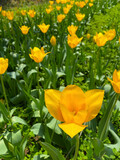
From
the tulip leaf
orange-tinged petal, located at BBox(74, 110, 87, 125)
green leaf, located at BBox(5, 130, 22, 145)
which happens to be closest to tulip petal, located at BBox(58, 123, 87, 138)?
orange-tinged petal, located at BBox(74, 110, 87, 125)

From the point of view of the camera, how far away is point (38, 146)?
5.37ft

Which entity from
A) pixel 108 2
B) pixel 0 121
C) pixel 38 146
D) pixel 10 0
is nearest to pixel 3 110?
pixel 0 121

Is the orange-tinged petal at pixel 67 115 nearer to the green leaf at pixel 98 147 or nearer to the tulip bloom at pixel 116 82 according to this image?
the tulip bloom at pixel 116 82

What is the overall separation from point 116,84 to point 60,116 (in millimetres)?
377

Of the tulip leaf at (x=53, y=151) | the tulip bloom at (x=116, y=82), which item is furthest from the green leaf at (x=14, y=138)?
the tulip bloom at (x=116, y=82)

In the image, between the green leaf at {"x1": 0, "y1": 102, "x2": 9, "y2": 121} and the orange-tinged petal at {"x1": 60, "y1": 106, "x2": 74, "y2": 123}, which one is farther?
the green leaf at {"x1": 0, "y1": 102, "x2": 9, "y2": 121}

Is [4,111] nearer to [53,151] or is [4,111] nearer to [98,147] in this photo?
[53,151]

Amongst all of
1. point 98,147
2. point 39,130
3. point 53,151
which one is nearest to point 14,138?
point 39,130

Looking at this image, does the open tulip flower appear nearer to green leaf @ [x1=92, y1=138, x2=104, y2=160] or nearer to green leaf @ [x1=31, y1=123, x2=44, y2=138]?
green leaf @ [x1=92, y1=138, x2=104, y2=160]

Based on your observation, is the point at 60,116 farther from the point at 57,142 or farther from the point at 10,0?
the point at 10,0

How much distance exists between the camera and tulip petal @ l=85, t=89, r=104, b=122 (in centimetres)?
74

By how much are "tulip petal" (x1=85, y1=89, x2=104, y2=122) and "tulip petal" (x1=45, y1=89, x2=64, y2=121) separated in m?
0.13

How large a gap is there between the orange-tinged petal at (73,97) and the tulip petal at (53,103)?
0.09ft

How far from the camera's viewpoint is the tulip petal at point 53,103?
736 mm
